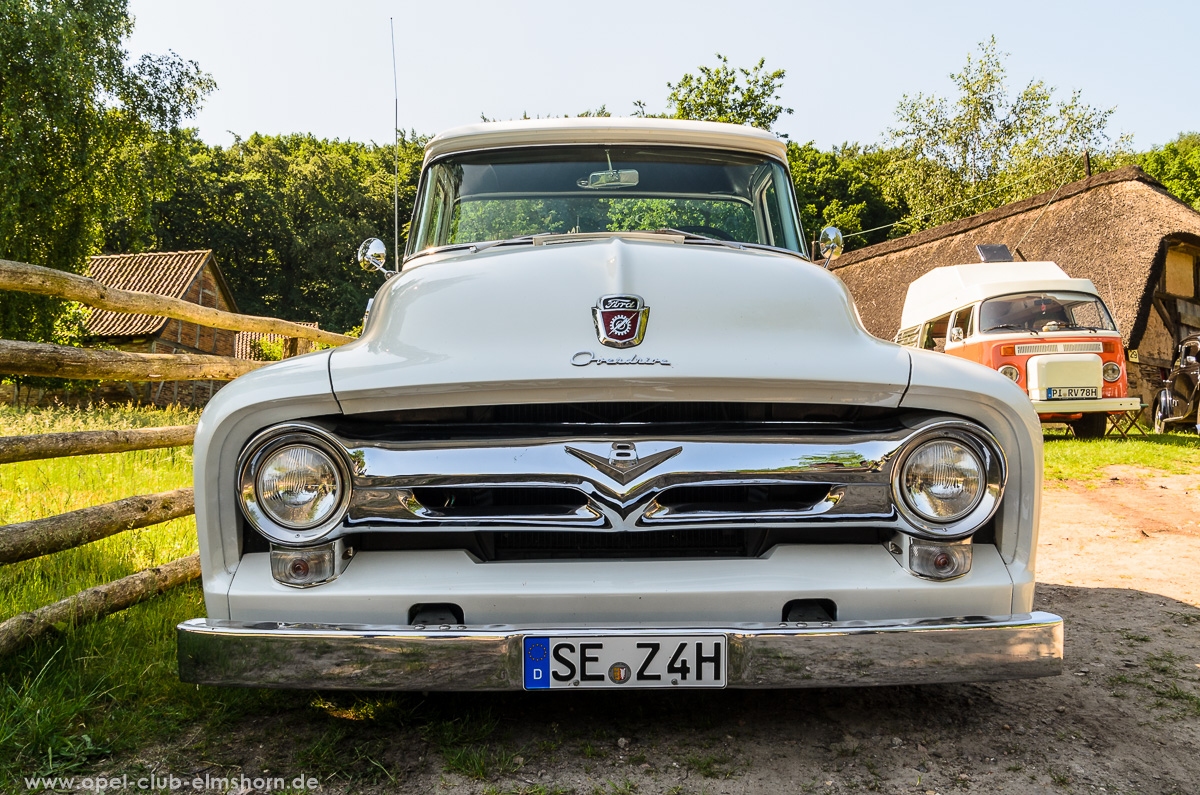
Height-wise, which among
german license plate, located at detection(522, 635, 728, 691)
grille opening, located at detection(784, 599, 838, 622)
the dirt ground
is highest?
grille opening, located at detection(784, 599, 838, 622)

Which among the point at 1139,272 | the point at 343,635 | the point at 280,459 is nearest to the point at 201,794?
the point at 343,635

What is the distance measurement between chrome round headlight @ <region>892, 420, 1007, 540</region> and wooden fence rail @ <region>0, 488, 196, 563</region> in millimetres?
2971

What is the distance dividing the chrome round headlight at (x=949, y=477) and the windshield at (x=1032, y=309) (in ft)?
35.2

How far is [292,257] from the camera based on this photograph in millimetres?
43406

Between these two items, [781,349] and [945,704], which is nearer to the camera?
[781,349]

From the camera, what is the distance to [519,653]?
1.97 m

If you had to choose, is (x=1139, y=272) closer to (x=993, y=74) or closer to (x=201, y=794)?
(x=201, y=794)

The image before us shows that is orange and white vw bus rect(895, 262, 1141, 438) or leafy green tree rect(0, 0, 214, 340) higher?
leafy green tree rect(0, 0, 214, 340)

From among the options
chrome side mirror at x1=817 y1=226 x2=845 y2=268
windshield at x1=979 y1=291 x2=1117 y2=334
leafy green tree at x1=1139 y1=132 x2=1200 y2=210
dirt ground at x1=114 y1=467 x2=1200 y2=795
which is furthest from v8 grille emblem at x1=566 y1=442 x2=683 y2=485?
leafy green tree at x1=1139 y1=132 x2=1200 y2=210

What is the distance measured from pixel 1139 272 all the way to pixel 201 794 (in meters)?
18.0

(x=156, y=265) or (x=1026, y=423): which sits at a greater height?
→ (x=156, y=265)

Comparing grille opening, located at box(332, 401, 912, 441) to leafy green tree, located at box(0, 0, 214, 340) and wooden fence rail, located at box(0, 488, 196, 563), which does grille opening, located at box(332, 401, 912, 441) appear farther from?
leafy green tree, located at box(0, 0, 214, 340)

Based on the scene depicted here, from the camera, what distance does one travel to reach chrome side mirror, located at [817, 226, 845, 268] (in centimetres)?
379

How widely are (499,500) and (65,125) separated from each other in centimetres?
2364
